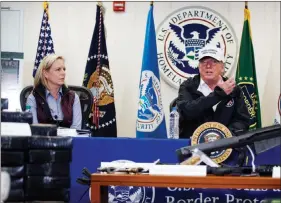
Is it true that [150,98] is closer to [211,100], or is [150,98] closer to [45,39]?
[45,39]

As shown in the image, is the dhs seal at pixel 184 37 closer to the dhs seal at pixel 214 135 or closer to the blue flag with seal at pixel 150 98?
the blue flag with seal at pixel 150 98

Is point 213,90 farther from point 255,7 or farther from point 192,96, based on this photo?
point 255,7

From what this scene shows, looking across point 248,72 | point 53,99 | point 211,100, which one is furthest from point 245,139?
point 248,72

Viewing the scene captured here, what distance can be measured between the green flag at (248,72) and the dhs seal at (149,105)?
2.54 feet

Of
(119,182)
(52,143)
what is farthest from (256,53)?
(52,143)

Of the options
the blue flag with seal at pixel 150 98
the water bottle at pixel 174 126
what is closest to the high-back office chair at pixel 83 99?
the blue flag with seal at pixel 150 98

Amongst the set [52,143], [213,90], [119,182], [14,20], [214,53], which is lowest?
[119,182]

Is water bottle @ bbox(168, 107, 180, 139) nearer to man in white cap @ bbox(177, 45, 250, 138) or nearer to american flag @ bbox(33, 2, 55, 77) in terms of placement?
man in white cap @ bbox(177, 45, 250, 138)

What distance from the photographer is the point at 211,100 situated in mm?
3029

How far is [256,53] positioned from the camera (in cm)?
520

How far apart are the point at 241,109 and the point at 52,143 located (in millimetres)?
1696

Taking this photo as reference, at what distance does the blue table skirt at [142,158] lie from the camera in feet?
8.80

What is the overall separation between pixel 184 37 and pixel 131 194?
279cm

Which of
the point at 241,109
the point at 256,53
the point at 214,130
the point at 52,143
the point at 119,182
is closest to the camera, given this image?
the point at 52,143
